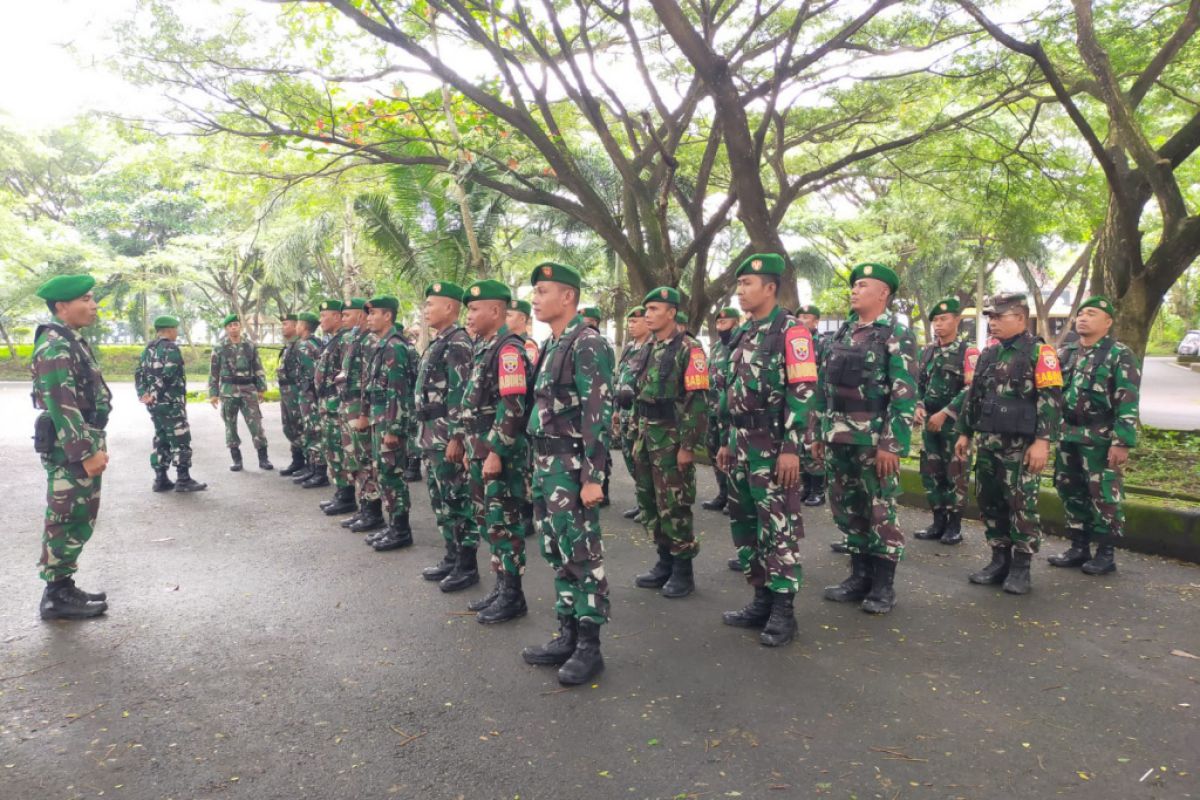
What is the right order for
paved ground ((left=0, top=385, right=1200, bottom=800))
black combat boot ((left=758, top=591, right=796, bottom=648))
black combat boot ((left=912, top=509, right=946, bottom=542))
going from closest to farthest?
paved ground ((left=0, top=385, right=1200, bottom=800))
black combat boot ((left=758, top=591, right=796, bottom=648))
black combat boot ((left=912, top=509, right=946, bottom=542))

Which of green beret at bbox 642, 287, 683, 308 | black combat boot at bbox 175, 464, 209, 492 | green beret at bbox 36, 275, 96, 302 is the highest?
green beret at bbox 642, 287, 683, 308

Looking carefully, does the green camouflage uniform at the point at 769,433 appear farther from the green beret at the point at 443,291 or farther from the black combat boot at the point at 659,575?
the green beret at the point at 443,291

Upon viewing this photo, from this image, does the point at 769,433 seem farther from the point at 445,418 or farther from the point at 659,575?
the point at 445,418

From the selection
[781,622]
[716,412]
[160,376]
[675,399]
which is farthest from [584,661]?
[160,376]

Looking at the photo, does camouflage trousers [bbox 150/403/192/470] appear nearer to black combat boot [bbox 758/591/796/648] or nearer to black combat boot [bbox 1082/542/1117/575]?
black combat boot [bbox 758/591/796/648]

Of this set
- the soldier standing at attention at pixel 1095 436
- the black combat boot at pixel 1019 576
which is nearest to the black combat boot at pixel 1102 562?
the soldier standing at attention at pixel 1095 436

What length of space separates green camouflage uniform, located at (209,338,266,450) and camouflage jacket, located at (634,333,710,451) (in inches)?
242

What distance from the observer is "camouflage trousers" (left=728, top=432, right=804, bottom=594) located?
3.80 m

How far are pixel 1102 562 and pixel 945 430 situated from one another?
4.66 ft

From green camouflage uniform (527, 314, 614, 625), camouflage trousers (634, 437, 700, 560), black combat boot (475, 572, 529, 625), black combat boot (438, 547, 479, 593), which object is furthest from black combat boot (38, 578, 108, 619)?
camouflage trousers (634, 437, 700, 560)

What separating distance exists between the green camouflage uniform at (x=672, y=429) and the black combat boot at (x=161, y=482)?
5.74 m

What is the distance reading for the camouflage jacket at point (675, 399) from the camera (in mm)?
4711

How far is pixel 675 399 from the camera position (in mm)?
4734

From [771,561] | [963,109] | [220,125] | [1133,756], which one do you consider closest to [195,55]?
[220,125]
